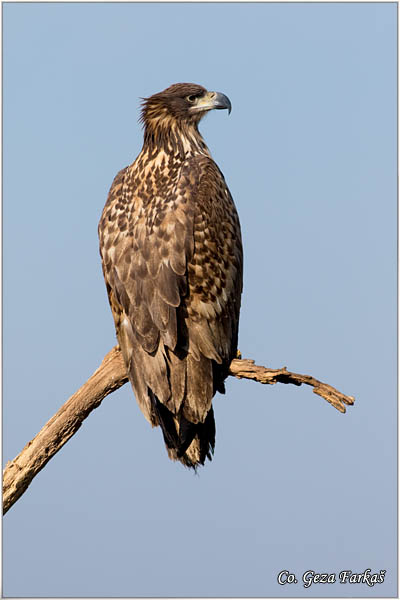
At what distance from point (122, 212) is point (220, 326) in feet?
5.41

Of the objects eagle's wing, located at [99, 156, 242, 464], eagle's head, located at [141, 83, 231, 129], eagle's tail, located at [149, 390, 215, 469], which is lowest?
eagle's tail, located at [149, 390, 215, 469]

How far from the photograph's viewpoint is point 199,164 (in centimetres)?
1069

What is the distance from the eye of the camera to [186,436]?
34.2 ft

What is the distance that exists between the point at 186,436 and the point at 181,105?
3.82 meters

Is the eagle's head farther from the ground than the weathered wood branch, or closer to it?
farther from the ground

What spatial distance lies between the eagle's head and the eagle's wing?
88 cm

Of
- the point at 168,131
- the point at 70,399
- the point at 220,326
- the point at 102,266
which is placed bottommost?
the point at 70,399

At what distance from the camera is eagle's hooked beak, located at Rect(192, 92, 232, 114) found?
11.2m

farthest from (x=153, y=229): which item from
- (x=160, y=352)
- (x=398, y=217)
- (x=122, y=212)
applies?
(x=398, y=217)

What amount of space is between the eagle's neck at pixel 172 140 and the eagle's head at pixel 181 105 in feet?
0.09

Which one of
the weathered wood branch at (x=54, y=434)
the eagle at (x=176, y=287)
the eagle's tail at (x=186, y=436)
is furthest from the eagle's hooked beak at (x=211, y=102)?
the eagle's tail at (x=186, y=436)

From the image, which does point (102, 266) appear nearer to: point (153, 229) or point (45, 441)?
point (153, 229)

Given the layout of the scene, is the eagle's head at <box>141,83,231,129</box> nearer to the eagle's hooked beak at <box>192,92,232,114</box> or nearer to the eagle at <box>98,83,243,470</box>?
the eagle's hooked beak at <box>192,92,232,114</box>

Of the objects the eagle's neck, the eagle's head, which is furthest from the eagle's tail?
the eagle's head
